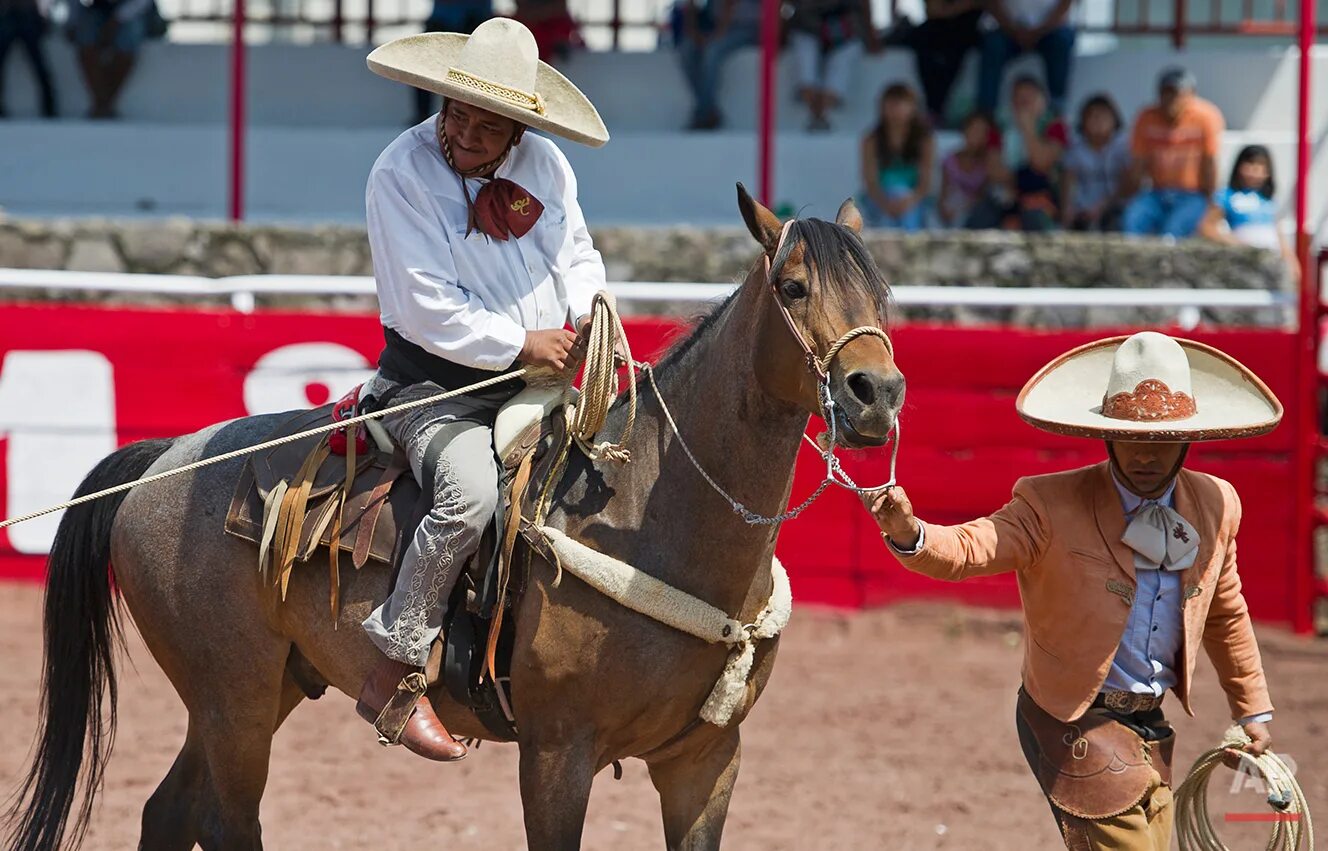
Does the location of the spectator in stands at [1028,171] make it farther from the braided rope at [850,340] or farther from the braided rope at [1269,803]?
the braided rope at [850,340]

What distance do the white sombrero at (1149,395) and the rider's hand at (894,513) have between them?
464 mm

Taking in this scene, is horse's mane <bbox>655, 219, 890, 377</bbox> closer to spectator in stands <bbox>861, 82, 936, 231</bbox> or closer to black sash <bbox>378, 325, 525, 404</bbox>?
black sash <bbox>378, 325, 525, 404</bbox>

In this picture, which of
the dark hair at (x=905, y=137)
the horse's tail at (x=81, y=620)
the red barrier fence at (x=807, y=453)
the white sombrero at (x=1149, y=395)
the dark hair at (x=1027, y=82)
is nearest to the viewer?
the white sombrero at (x=1149, y=395)

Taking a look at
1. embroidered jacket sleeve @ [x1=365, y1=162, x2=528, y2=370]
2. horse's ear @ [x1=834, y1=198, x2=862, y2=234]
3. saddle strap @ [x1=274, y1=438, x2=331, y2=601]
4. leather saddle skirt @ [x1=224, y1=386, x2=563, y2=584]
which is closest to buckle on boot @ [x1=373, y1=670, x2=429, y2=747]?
leather saddle skirt @ [x1=224, y1=386, x2=563, y2=584]

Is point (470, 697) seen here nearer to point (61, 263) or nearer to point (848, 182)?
point (61, 263)

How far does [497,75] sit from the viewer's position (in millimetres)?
4160

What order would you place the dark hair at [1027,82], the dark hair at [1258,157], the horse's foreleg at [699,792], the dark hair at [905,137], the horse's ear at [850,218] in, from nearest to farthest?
1. the horse's ear at [850,218]
2. the horse's foreleg at [699,792]
3. the dark hair at [1258,157]
4. the dark hair at [905,137]
5. the dark hair at [1027,82]

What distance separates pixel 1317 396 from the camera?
8531mm

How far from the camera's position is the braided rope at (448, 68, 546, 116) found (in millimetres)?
4102

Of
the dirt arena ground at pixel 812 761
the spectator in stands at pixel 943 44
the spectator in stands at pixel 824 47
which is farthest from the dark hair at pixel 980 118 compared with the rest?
the dirt arena ground at pixel 812 761

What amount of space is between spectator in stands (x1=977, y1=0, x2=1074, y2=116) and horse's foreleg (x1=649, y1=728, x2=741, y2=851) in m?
8.48

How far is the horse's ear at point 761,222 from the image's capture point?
3.77 meters

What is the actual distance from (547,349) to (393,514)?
607mm

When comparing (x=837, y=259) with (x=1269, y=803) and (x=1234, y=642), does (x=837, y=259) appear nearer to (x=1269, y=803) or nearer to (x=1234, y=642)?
(x=1234, y=642)
